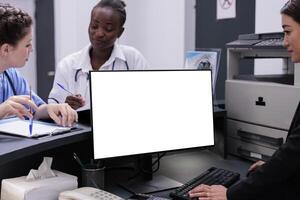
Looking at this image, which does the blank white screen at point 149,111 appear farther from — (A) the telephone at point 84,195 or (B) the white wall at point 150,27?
(B) the white wall at point 150,27

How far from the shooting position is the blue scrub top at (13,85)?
1727mm

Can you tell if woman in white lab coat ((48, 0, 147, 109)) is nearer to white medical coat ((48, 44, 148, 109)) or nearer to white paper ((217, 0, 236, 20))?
white medical coat ((48, 44, 148, 109))

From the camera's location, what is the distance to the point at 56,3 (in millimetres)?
3715

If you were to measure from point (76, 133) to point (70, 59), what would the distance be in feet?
3.28

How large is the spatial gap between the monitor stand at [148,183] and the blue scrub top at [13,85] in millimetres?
529

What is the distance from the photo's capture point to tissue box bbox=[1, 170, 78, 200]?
3.63 ft

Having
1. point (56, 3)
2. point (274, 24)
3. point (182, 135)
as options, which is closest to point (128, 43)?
point (56, 3)

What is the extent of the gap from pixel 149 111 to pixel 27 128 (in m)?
0.43

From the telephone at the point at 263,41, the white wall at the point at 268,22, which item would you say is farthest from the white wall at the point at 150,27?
the telephone at the point at 263,41

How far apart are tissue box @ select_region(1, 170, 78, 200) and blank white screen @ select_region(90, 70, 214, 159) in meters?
0.15

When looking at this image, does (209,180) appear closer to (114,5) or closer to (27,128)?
(27,128)

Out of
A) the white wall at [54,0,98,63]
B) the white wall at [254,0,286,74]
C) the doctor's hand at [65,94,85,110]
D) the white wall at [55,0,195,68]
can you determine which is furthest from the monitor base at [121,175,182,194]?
the white wall at [54,0,98,63]

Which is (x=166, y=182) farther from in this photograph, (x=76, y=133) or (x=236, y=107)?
(x=236, y=107)

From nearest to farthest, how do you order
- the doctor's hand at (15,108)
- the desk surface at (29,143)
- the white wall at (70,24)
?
1. the desk surface at (29,143)
2. the doctor's hand at (15,108)
3. the white wall at (70,24)
